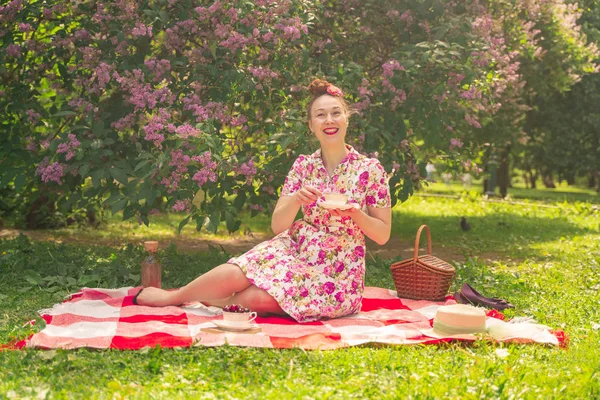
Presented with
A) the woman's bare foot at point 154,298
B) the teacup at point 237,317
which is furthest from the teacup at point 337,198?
the woman's bare foot at point 154,298

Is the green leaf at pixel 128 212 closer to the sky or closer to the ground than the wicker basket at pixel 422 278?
closer to the sky

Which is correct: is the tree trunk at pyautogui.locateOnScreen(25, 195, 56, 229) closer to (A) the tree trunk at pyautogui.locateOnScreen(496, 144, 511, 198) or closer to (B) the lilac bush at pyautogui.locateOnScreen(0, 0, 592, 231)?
(B) the lilac bush at pyautogui.locateOnScreen(0, 0, 592, 231)

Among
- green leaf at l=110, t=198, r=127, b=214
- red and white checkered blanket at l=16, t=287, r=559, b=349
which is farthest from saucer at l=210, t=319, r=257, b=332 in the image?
green leaf at l=110, t=198, r=127, b=214

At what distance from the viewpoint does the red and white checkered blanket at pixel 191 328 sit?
388 cm

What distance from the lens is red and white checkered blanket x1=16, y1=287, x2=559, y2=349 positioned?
3877 millimetres

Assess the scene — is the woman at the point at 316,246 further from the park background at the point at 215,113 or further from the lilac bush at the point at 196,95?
the lilac bush at the point at 196,95

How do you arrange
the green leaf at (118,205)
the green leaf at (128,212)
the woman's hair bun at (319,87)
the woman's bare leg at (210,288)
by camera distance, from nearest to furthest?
the woman's bare leg at (210,288), the woman's hair bun at (319,87), the green leaf at (118,205), the green leaf at (128,212)

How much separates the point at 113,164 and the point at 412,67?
8.85 feet

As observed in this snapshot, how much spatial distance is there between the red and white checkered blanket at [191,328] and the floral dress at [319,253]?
0.13m

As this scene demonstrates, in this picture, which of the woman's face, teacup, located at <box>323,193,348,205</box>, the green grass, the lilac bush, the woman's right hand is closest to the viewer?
the green grass

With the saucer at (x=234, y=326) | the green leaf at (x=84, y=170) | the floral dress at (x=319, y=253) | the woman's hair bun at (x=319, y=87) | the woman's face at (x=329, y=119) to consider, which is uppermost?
the woman's hair bun at (x=319, y=87)

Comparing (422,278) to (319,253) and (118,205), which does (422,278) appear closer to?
(319,253)

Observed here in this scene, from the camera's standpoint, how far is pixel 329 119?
4734 millimetres

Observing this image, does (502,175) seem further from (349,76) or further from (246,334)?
(246,334)
